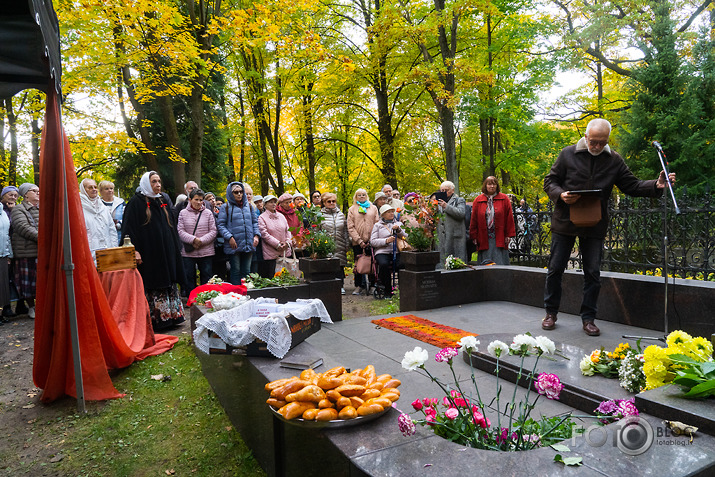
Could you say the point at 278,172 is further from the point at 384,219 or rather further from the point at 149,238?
the point at 149,238

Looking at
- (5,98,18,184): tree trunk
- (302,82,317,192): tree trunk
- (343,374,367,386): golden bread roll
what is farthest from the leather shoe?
(5,98,18,184): tree trunk

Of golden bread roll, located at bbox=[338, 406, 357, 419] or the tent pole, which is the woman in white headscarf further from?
golden bread roll, located at bbox=[338, 406, 357, 419]

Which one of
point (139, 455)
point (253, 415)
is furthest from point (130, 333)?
point (253, 415)

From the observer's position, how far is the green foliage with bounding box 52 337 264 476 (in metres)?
3.36

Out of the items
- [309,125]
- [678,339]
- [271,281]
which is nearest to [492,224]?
[271,281]

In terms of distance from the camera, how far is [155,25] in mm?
11055

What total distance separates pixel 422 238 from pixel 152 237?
4075mm

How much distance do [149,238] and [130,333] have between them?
1.55 metres

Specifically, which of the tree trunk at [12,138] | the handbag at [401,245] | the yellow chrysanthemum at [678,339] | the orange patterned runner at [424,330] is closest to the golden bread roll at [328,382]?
the yellow chrysanthemum at [678,339]

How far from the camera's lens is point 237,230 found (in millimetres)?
8289

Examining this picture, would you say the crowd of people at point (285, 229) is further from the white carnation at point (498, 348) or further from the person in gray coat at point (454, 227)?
the white carnation at point (498, 348)

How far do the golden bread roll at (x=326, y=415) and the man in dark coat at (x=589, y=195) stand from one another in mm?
3638

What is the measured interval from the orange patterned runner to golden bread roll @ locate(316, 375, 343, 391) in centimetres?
276

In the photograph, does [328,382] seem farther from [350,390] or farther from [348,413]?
Answer: [348,413]
